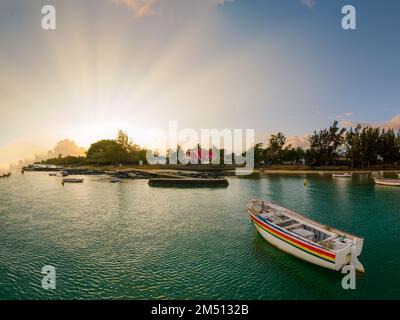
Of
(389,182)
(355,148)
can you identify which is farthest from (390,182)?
(355,148)

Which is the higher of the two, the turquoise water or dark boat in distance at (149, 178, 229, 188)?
dark boat in distance at (149, 178, 229, 188)

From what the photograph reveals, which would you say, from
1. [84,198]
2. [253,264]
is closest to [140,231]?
[253,264]

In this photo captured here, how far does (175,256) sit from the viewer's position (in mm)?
21672

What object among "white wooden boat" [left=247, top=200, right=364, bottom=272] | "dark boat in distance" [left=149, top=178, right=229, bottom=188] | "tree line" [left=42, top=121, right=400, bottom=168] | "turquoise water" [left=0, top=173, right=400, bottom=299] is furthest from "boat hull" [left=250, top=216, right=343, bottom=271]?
"tree line" [left=42, top=121, right=400, bottom=168]

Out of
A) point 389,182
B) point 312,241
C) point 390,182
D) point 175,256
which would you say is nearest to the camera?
point 312,241

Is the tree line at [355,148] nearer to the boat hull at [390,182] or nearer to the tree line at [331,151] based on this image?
the tree line at [331,151]

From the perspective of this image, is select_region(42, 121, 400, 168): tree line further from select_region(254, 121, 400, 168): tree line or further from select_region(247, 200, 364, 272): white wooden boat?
select_region(247, 200, 364, 272): white wooden boat

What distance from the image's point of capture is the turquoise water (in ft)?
53.6

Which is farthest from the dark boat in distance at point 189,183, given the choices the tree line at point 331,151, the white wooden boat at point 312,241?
the tree line at point 331,151

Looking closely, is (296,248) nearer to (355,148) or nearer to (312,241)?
(312,241)

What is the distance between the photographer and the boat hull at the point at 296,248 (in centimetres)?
1778

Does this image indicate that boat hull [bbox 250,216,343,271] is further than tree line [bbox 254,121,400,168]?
No

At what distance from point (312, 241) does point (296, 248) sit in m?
1.45

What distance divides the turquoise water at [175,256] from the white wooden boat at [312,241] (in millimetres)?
880
